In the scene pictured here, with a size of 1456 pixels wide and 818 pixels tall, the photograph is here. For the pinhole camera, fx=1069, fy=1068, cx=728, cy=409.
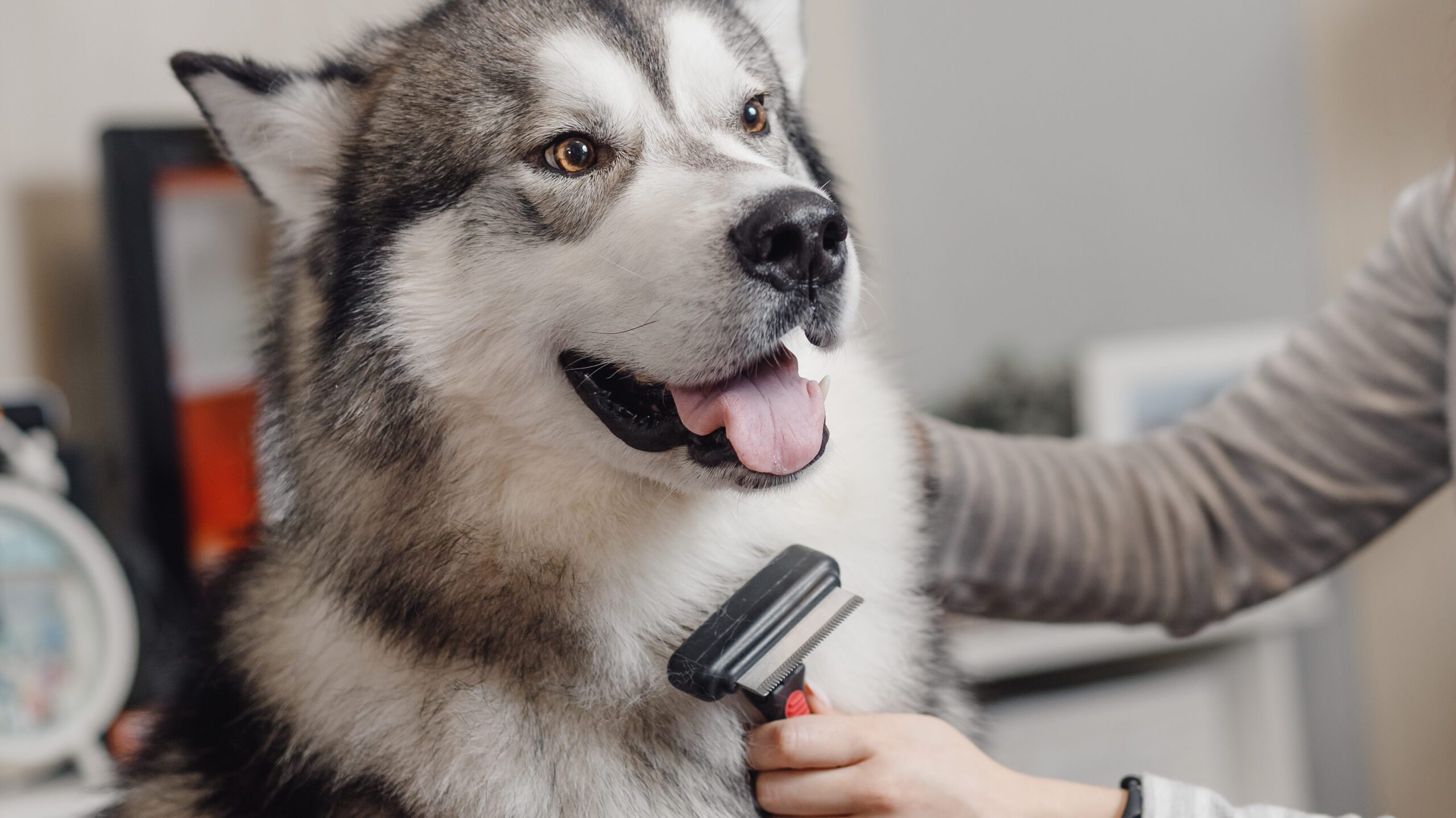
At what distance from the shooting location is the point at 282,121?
1.01 m

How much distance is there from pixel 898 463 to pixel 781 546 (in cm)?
18

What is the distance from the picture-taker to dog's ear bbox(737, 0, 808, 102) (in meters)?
1.20

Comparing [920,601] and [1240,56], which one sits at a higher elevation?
[1240,56]

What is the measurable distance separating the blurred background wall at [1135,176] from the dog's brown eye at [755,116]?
4.94ft

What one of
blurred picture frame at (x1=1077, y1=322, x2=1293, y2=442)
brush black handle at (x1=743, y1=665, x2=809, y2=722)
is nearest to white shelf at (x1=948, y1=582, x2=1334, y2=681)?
blurred picture frame at (x1=1077, y1=322, x2=1293, y2=442)

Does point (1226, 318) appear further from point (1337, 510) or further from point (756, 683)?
point (756, 683)

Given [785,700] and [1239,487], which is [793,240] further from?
[1239,487]

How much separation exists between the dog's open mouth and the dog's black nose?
0.24 ft

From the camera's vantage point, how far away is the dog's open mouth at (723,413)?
87cm

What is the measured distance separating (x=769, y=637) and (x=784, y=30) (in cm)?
74

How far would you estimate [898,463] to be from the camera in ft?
3.56

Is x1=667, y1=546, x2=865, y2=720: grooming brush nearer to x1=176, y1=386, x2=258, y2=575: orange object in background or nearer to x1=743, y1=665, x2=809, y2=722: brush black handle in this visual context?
x1=743, y1=665, x2=809, y2=722: brush black handle

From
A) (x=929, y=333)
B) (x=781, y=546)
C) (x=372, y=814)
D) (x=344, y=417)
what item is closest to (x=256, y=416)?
(x=344, y=417)

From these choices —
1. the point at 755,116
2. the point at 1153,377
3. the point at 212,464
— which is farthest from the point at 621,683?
the point at 1153,377
